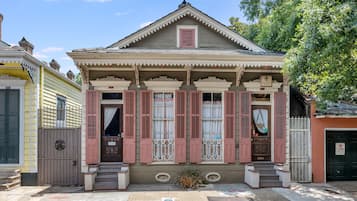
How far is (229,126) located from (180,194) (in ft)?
9.51

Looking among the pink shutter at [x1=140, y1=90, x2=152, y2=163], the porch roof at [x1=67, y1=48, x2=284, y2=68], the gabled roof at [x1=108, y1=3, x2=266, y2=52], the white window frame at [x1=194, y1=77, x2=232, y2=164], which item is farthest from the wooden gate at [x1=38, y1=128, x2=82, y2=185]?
the white window frame at [x1=194, y1=77, x2=232, y2=164]

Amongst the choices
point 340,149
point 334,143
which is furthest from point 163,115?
point 340,149

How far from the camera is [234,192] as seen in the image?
941 cm

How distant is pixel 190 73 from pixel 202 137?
2134 millimetres

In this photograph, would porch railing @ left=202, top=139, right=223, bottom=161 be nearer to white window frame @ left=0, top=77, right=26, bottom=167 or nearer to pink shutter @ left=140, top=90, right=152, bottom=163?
pink shutter @ left=140, top=90, right=152, bottom=163

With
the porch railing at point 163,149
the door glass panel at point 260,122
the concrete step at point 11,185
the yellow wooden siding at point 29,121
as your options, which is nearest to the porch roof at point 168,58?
the door glass panel at point 260,122

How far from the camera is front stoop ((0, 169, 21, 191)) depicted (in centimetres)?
960

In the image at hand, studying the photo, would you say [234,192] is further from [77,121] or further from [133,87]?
[77,121]

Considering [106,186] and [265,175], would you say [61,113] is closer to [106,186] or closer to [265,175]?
[106,186]

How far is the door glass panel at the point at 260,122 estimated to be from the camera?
11188mm

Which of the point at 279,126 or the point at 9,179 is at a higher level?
the point at 279,126

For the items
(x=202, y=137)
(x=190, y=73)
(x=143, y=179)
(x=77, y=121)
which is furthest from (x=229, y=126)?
(x=77, y=121)

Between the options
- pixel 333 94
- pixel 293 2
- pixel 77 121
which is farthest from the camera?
pixel 77 121

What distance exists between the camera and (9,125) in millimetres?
10438
